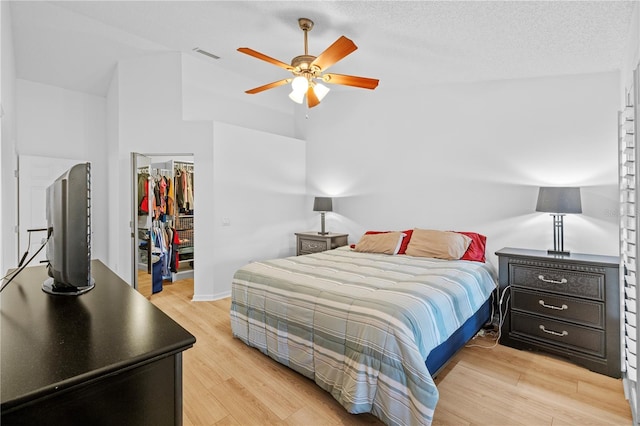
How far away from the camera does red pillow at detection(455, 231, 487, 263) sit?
3.35 meters

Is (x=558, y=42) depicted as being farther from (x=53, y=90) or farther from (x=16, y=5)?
(x=53, y=90)

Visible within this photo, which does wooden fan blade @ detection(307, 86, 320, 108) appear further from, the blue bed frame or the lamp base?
the lamp base

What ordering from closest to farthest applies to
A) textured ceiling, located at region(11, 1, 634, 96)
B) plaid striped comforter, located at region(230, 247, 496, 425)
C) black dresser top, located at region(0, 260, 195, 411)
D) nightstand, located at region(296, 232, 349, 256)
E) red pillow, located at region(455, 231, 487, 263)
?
black dresser top, located at region(0, 260, 195, 411), plaid striped comforter, located at region(230, 247, 496, 425), textured ceiling, located at region(11, 1, 634, 96), red pillow, located at region(455, 231, 487, 263), nightstand, located at region(296, 232, 349, 256)

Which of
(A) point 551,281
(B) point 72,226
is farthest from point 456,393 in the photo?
(B) point 72,226

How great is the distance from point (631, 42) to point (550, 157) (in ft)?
3.82

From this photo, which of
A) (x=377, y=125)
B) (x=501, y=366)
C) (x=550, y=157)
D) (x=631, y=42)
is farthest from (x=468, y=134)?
(x=501, y=366)

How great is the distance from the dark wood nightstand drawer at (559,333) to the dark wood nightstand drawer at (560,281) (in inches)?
10.5

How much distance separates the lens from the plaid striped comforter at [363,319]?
178 cm

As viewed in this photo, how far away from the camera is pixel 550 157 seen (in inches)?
128

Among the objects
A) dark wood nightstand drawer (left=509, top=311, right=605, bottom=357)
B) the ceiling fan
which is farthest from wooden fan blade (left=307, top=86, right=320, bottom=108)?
dark wood nightstand drawer (left=509, top=311, right=605, bottom=357)

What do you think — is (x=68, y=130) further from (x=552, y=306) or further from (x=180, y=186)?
(x=552, y=306)

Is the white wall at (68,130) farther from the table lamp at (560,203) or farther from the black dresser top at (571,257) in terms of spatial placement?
the table lamp at (560,203)

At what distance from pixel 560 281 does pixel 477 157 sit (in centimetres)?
159

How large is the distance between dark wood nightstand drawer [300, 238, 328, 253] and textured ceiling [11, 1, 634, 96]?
2.29 meters
